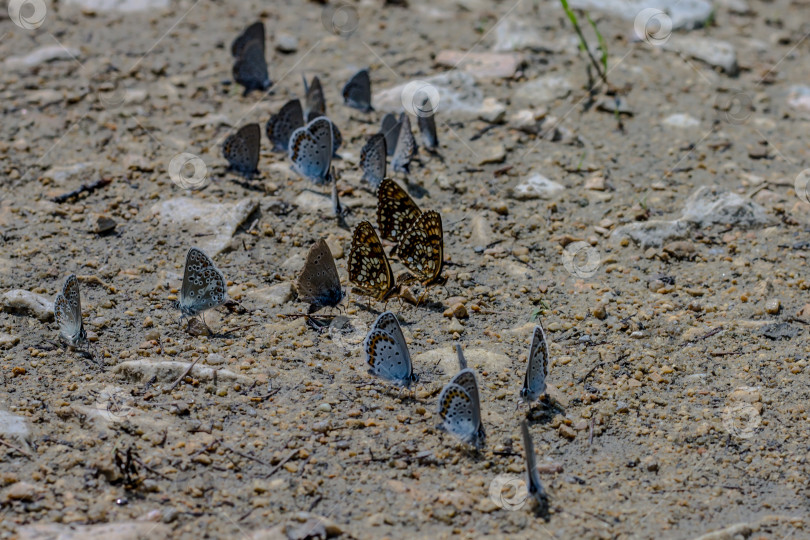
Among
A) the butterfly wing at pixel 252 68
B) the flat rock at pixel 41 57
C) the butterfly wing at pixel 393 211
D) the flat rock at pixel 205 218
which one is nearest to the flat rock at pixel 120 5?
the flat rock at pixel 41 57

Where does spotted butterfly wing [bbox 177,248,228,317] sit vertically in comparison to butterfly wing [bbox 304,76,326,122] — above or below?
below

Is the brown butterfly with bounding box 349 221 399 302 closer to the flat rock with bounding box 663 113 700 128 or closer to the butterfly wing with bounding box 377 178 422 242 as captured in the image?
the butterfly wing with bounding box 377 178 422 242

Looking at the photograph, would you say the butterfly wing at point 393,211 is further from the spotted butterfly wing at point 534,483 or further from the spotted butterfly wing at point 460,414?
the spotted butterfly wing at point 534,483

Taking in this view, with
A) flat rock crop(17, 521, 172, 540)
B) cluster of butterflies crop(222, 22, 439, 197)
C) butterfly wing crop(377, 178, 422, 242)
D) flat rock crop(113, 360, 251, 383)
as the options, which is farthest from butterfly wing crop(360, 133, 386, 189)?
flat rock crop(17, 521, 172, 540)

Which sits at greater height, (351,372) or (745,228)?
(351,372)

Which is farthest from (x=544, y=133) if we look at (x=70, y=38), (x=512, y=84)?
(x=70, y=38)

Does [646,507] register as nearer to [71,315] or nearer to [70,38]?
[71,315]
